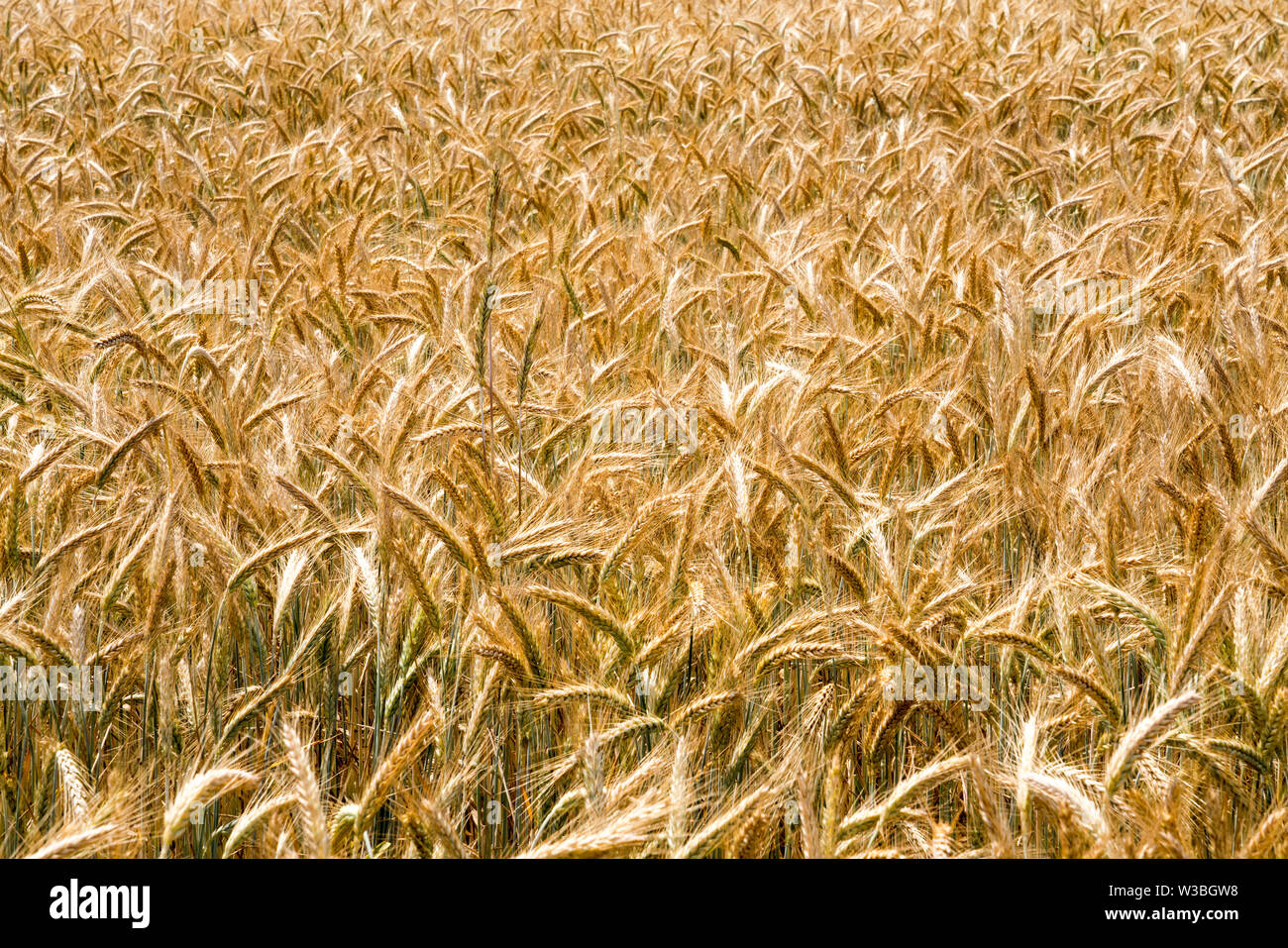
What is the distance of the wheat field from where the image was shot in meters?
1.60

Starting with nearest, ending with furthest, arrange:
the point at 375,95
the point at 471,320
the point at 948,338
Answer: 1. the point at 471,320
2. the point at 948,338
3. the point at 375,95

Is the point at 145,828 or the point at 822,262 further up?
the point at 822,262

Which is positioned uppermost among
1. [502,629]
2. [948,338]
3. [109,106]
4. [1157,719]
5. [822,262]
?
[109,106]

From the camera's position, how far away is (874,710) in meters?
1.69

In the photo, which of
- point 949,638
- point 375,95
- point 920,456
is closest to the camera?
point 949,638

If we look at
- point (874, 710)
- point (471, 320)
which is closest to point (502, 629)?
point (874, 710)

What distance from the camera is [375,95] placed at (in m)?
6.95

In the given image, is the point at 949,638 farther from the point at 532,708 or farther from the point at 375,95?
the point at 375,95

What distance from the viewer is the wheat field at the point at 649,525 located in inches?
63.2

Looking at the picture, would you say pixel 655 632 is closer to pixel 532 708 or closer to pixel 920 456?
pixel 532 708

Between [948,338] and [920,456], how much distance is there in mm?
1115

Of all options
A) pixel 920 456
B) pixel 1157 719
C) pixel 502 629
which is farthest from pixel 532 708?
pixel 920 456

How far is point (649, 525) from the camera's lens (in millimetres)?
1994

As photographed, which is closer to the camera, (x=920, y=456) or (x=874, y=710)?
(x=874, y=710)
